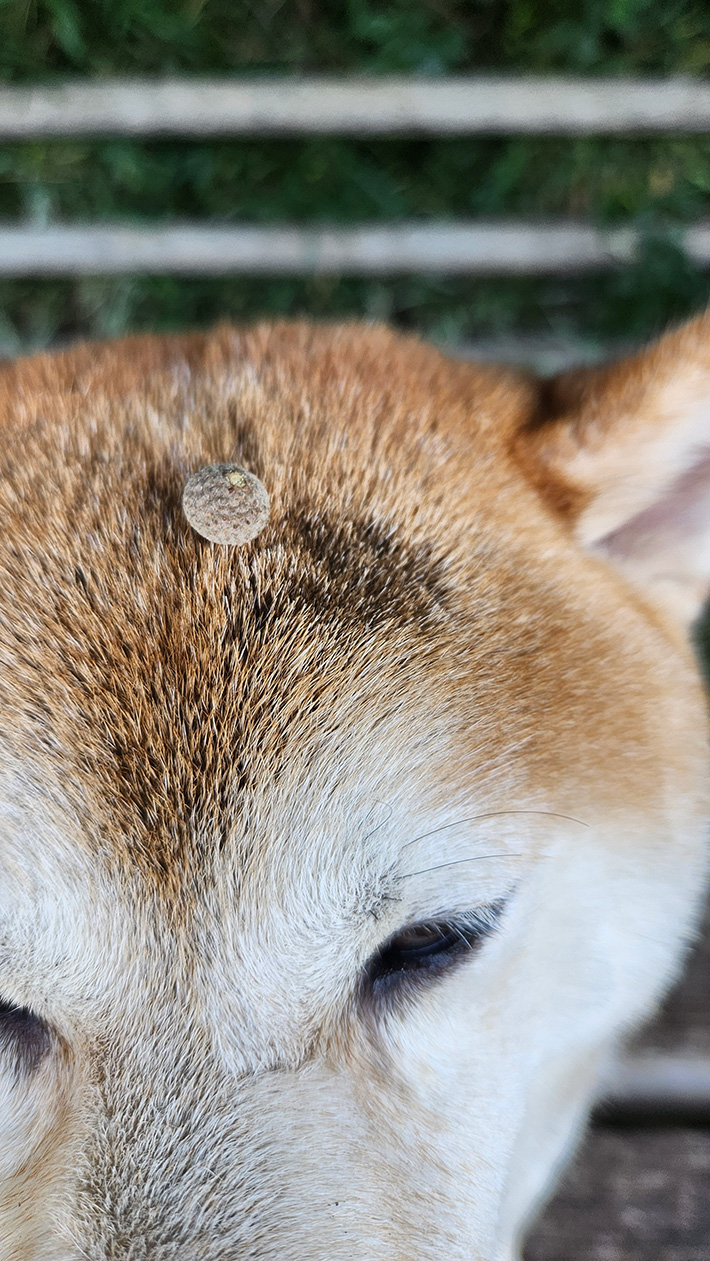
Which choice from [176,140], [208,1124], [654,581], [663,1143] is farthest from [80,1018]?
[176,140]

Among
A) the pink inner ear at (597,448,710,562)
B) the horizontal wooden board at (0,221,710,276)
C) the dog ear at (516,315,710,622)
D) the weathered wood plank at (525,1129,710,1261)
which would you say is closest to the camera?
the dog ear at (516,315,710,622)

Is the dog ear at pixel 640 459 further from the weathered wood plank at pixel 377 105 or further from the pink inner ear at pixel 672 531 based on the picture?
the weathered wood plank at pixel 377 105

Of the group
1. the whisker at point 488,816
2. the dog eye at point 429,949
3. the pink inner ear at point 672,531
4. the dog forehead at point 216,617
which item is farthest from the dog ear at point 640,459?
the dog eye at point 429,949

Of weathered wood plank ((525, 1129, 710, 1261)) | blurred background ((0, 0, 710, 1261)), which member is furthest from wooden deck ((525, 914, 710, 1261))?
blurred background ((0, 0, 710, 1261))

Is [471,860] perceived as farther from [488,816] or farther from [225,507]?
[225,507]

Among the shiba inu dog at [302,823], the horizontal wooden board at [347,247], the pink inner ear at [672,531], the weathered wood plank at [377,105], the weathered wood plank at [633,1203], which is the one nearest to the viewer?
the shiba inu dog at [302,823]

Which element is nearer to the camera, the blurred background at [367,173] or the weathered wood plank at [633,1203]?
the weathered wood plank at [633,1203]

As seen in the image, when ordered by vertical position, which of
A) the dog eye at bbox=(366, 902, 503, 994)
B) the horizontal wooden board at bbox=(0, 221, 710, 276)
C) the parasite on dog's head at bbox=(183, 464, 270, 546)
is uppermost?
the horizontal wooden board at bbox=(0, 221, 710, 276)

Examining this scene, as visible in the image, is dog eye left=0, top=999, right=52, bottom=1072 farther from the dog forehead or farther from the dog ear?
the dog ear
